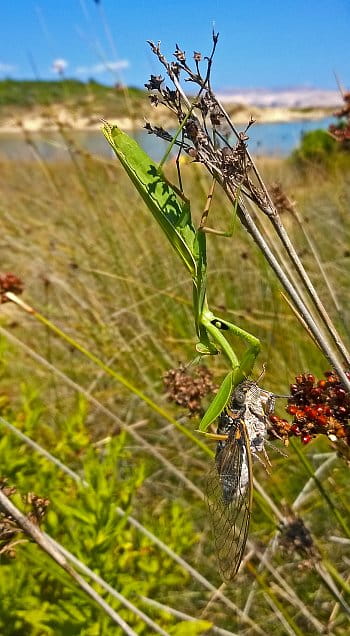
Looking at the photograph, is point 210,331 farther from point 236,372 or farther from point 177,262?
point 177,262

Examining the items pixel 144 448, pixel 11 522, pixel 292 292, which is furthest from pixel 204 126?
pixel 144 448

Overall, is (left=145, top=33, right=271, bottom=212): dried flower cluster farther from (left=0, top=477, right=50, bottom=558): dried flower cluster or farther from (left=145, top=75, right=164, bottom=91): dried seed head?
(left=0, top=477, right=50, bottom=558): dried flower cluster

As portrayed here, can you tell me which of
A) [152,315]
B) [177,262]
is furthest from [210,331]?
[177,262]

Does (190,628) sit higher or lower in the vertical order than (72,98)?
lower

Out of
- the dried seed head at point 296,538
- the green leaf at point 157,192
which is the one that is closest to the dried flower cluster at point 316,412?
the green leaf at point 157,192

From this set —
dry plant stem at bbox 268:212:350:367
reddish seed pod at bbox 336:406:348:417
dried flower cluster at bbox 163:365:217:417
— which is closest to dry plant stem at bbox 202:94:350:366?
dry plant stem at bbox 268:212:350:367

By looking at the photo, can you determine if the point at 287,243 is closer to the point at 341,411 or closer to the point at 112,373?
the point at 341,411

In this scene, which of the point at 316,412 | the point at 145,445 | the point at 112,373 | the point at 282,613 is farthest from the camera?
the point at 145,445
